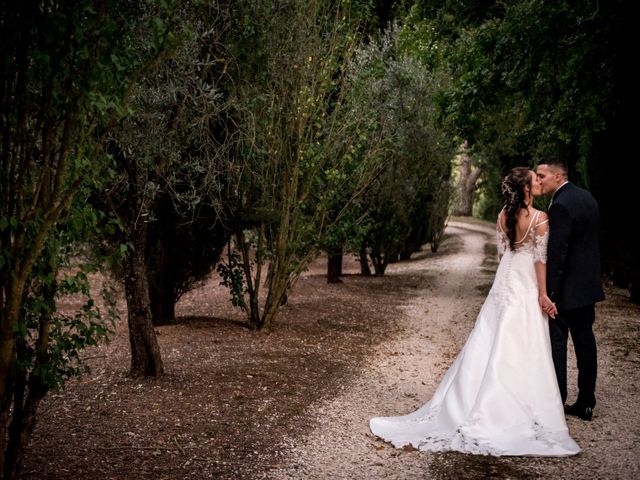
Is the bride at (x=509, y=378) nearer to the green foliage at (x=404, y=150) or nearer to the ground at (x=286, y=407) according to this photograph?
the ground at (x=286, y=407)

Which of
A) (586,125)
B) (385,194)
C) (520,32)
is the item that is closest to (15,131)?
(520,32)

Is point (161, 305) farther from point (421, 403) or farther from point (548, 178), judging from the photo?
point (548, 178)

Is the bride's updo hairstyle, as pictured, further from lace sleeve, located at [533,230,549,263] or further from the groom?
the groom

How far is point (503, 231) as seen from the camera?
619 centimetres

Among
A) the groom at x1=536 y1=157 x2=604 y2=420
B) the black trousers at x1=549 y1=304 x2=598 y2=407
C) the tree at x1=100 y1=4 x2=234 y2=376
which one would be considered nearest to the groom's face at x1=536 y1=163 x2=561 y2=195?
the groom at x1=536 y1=157 x2=604 y2=420

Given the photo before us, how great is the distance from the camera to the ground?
15.9 feet

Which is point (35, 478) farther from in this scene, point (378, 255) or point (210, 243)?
point (378, 255)

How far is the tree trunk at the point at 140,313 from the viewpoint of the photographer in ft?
22.0

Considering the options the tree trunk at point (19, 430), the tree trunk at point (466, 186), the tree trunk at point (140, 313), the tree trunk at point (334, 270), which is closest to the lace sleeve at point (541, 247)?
the tree trunk at point (140, 313)

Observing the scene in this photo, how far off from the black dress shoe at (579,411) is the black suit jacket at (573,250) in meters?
0.98

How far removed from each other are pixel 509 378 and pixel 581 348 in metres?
1.02

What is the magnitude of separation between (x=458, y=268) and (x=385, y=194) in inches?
251

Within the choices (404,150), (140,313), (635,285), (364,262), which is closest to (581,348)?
(140,313)

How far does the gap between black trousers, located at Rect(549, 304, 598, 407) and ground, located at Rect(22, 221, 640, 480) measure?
31cm
